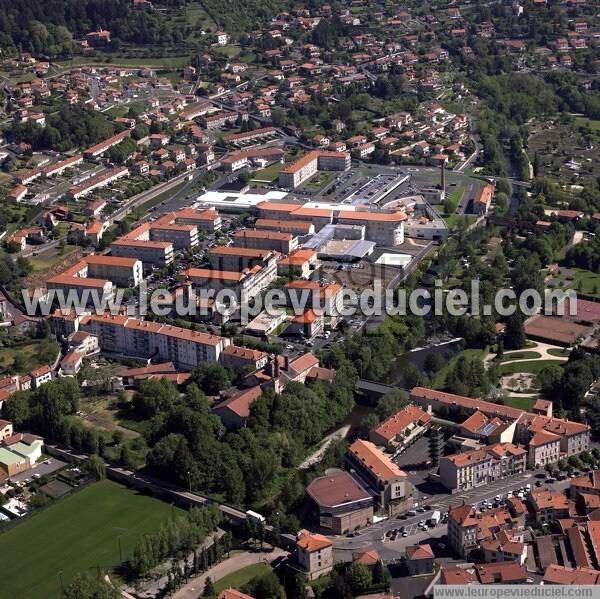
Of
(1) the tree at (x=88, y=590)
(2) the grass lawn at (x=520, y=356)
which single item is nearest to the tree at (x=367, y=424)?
(2) the grass lawn at (x=520, y=356)

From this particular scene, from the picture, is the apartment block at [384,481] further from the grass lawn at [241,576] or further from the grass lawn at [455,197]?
the grass lawn at [455,197]

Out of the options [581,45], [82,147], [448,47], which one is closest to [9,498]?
[82,147]

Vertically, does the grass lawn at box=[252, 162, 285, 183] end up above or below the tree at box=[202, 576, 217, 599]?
above

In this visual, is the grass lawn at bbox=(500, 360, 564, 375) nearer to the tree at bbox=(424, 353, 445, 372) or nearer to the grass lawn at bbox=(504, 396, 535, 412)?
the grass lawn at bbox=(504, 396, 535, 412)

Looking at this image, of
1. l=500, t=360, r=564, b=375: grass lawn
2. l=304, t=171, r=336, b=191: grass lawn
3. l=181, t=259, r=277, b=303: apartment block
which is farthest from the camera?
l=304, t=171, r=336, b=191: grass lawn

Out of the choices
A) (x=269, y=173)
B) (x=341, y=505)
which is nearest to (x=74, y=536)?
(x=341, y=505)

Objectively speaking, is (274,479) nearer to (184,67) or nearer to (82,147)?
(82,147)

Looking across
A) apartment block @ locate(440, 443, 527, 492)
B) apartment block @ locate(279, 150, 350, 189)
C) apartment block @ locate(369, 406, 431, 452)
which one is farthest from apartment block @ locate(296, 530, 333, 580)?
apartment block @ locate(279, 150, 350, 189)
